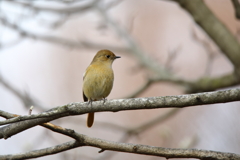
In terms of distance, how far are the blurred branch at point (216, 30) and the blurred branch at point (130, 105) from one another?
2.31 metres

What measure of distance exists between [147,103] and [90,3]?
3.66 meters

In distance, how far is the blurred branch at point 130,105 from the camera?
2.16m

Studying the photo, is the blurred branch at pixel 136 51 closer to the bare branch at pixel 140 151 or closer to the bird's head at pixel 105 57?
the bird's head at pixel 105 57

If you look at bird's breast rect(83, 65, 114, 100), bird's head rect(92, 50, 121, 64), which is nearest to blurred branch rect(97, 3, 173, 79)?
bird's head rect(92, 50, 121, 64)

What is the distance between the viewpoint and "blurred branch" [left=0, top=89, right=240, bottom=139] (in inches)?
85.0

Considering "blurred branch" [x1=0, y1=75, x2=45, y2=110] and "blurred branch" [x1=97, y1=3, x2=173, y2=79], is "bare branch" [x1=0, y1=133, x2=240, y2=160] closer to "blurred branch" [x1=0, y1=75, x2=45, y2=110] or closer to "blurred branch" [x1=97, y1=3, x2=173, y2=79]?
"blurred branch" [x1=0, y1=75, x2=45, y2=110]

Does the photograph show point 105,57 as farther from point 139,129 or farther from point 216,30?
point 216,30

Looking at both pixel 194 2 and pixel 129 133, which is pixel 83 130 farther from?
pixel 194 2

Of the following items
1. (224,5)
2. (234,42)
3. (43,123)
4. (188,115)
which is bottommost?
(43,123)

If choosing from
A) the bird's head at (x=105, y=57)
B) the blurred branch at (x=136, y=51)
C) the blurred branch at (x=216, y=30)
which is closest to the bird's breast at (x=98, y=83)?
the bird's head at (x=105, y=57)

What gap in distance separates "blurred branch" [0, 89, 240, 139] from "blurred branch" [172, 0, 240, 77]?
2310 mm

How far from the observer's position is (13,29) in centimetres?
516

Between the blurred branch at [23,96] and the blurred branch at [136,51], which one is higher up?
the blurred branch at [136,51]

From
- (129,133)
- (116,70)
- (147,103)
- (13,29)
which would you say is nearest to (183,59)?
(116,70)
